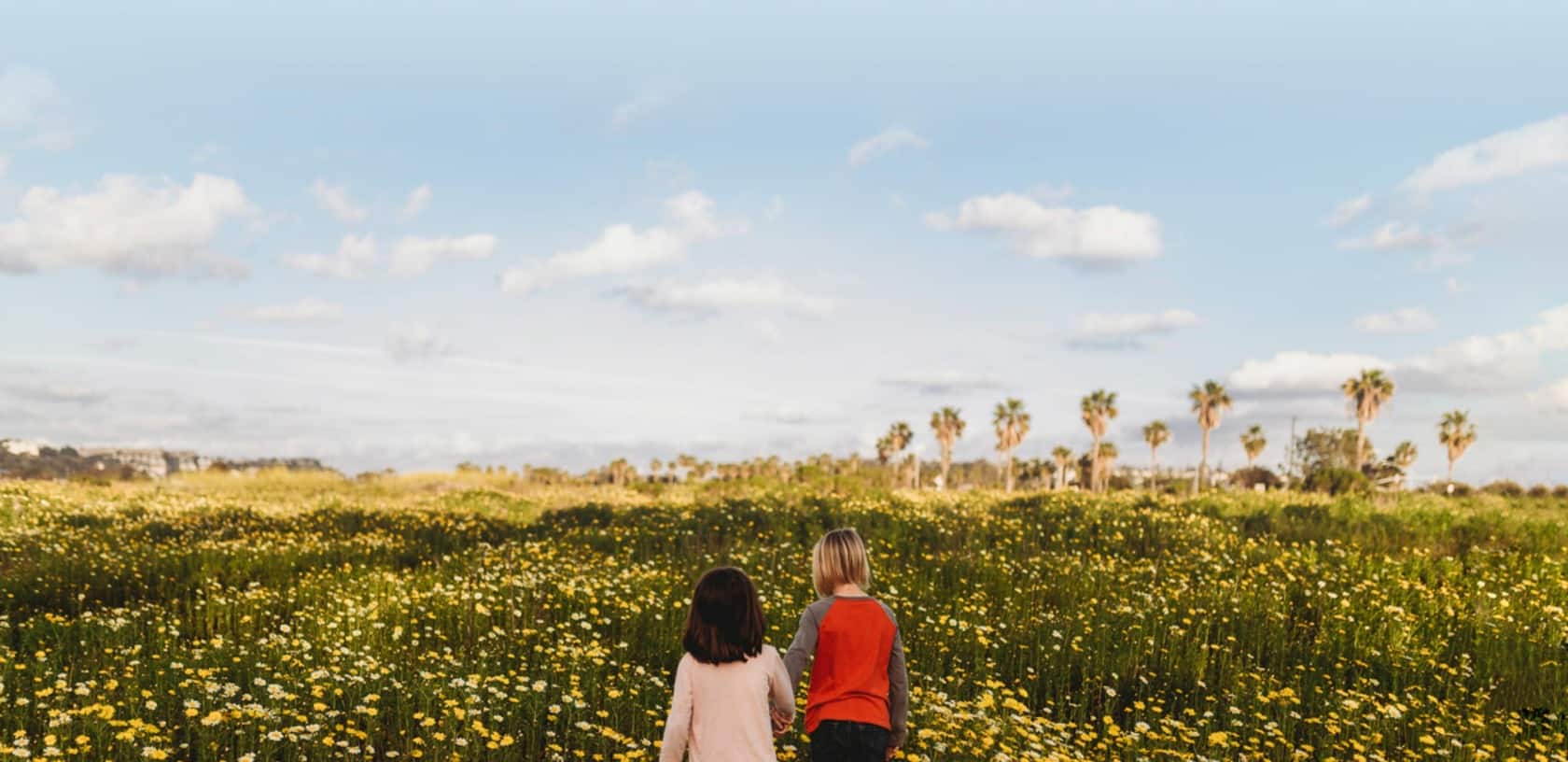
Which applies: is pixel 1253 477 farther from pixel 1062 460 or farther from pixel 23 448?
pixel 23 448

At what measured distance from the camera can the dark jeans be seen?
4.55m

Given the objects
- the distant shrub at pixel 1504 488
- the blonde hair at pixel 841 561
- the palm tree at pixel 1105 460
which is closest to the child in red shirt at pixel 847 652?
the blonde hair at pixel 841 561

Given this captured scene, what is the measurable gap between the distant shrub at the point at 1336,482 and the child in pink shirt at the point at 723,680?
37.1 metres

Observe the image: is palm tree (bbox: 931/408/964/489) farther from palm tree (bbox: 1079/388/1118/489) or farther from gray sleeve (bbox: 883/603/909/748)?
gray sleeve (bbox: 883/603/909/748)

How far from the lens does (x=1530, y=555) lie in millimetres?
17969

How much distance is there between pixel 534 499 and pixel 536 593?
22190 millimetres

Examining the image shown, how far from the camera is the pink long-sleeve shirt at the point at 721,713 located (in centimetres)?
421

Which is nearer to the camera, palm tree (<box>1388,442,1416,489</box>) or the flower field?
the flower field

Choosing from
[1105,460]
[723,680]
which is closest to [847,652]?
[723,680]

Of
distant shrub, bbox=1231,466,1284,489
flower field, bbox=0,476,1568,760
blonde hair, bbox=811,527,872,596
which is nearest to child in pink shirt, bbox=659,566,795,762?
blonde hair, bbox=811,527,872,596

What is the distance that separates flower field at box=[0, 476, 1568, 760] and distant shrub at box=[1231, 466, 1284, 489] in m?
50.1

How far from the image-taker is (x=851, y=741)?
4555 mm

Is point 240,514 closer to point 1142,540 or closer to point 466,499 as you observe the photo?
point 466,499

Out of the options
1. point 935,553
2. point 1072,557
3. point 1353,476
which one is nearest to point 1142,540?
point 1072,557
